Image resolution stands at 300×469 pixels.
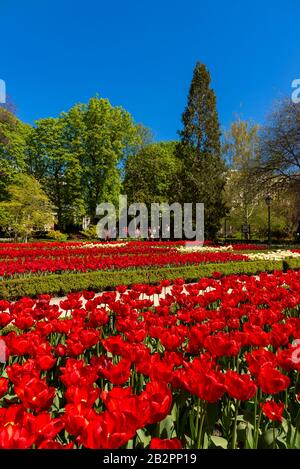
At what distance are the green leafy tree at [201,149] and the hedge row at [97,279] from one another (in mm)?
23649

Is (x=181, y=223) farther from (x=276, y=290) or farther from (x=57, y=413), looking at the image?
(x=57, y=413)

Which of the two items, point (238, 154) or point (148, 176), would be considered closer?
point (238, 154)

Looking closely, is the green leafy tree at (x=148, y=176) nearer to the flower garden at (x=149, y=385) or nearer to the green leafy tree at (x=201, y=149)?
the green leafy tree at (x=201, y=149)

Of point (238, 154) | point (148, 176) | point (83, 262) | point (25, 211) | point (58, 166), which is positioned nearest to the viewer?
point (83, 262)

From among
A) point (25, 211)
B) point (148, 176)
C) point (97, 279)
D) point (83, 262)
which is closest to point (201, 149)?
point (148, 176)

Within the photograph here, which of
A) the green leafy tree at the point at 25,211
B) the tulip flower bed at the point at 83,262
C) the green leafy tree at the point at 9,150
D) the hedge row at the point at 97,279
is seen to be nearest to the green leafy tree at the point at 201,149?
the green leafy tree at the point at 25,211

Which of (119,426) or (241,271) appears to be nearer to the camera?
(119,426)

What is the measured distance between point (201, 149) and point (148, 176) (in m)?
7.44

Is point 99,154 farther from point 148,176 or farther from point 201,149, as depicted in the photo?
point 201,149

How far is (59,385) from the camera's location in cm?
261

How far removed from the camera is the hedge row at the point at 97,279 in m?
9.15

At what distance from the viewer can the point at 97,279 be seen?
34.6ft

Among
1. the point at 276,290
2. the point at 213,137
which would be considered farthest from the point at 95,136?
the point at 276,290
